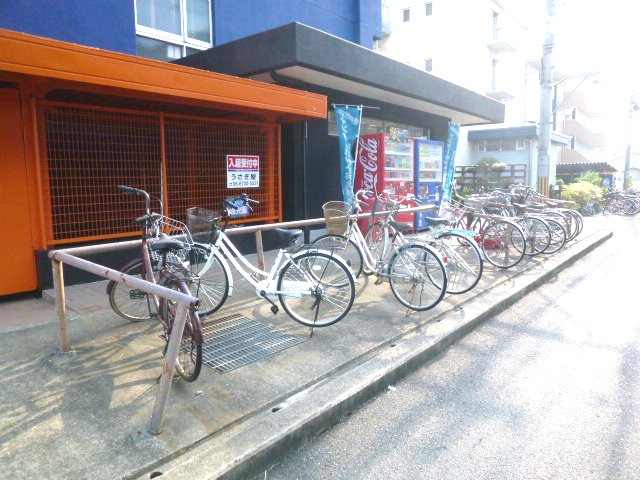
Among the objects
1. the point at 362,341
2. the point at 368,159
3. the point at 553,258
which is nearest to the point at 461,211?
the point at 553,258

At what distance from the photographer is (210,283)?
16.0 feet

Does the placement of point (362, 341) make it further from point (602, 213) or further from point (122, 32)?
point (602, 213)

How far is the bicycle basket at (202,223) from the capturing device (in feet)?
15.5

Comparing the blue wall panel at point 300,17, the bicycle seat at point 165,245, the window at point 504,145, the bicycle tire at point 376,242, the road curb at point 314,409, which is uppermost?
the blue wall panel at point 300,17

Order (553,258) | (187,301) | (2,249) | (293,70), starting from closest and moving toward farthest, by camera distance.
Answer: (187,301) → (2,249) → (293,70) → (553,258)

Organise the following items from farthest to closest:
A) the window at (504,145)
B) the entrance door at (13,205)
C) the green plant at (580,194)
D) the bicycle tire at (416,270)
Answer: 1. the window at (504,145)
2. the green plant at (580,194)
3. the entrance door at (13,205)
4. the bicycle tire at (416,270)

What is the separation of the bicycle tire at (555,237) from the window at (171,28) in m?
7.24

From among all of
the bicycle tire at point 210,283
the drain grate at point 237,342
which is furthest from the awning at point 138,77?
the drain grate at point 237,342

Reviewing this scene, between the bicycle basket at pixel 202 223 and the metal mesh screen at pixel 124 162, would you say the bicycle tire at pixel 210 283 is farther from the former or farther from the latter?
the metal mesh screen at pixel 124 162

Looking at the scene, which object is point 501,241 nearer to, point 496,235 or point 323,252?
point 496,235

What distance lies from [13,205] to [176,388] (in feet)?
11.3

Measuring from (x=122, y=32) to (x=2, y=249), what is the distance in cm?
378

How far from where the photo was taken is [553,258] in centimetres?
823

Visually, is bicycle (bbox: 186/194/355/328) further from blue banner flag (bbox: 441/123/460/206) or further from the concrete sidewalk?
blue banner flag (bbox: 441/123/460/206)
